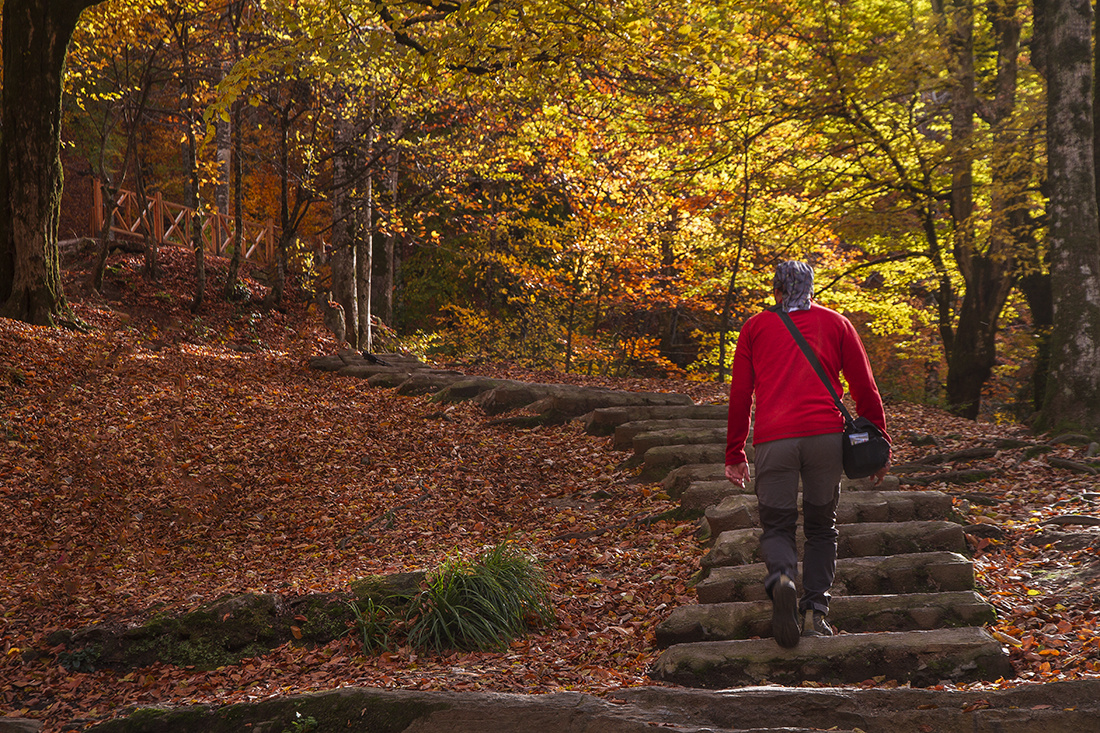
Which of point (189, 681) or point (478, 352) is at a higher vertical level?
point (478, 352)

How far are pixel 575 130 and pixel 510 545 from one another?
11703mm

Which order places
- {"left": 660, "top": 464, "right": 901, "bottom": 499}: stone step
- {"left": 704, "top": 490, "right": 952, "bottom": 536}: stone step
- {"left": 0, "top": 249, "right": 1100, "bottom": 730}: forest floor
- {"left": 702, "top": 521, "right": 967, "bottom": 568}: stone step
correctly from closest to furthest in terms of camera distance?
{"left": 0, "top": 249, "right": 1100, "bottom": 730}: forest floor, {"left": 702, "top": 521, "right": 967, "bottom": 568}: stone step, {"left": 704, "top": 490, "right": 952, "bottom": 536}: stone step, {"left": 660, "top": 464, "right": 901, "bottom": 499}: stone step

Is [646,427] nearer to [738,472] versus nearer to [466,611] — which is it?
[466,611]

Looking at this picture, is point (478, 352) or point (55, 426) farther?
point (478, 352)

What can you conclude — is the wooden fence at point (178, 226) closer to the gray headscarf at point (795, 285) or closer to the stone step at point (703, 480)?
the stone step at point (703, 480)

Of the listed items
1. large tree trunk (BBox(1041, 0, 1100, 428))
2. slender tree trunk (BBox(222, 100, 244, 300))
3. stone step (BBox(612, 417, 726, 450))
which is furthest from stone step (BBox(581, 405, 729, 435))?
slender tree trunk (BBox(222, 100, 244, 300))

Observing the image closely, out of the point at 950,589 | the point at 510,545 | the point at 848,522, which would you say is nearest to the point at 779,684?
the point at 950,589

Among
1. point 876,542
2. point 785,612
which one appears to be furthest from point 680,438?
point 785,612

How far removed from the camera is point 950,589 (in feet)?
14.3

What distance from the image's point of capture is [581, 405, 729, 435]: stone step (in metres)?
8.54

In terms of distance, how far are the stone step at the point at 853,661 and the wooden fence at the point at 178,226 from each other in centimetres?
1435

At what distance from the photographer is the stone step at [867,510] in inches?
205

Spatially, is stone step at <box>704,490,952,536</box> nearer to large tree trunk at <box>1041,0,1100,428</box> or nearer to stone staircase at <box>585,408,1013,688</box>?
stone staircase at <box>585,408,1013,688</box>

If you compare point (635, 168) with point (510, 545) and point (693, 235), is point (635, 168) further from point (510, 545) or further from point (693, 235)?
point (510, 545)
